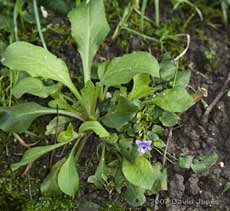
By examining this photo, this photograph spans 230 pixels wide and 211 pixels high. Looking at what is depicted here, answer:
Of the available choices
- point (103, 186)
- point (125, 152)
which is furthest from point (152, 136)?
point (103, 186)

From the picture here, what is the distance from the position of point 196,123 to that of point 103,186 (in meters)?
0.47

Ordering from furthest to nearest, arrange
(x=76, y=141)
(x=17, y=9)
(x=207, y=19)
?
(x=207, y=19)
(x=17, y=9)
(x=76, y=141)

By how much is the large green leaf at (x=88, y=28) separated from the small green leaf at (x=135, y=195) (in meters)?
0.47

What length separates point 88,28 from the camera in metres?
2.15

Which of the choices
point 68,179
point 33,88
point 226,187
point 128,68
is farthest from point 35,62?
point 226,187

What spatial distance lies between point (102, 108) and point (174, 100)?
0.89 ft

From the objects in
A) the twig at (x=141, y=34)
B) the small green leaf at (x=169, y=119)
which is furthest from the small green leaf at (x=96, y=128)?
the twig at (x=141, y=34)

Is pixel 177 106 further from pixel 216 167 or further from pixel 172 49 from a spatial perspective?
pixel 172 49

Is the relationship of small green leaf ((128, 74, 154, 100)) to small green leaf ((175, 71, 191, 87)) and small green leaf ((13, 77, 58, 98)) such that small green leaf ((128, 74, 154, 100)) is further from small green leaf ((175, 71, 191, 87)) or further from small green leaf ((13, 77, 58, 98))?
small green leaf ((13, 77, 58, 98))

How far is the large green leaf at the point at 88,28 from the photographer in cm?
213

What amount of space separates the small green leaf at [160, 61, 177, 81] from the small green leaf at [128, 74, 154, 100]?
124 millimetres

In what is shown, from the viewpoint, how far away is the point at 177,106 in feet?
6.56

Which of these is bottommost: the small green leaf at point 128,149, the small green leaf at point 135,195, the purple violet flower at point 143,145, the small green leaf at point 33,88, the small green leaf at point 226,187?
the small green leaf at point 226,187

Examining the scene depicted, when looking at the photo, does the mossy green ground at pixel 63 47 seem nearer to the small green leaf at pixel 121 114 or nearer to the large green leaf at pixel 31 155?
the large green leaf at pixel 31 155
